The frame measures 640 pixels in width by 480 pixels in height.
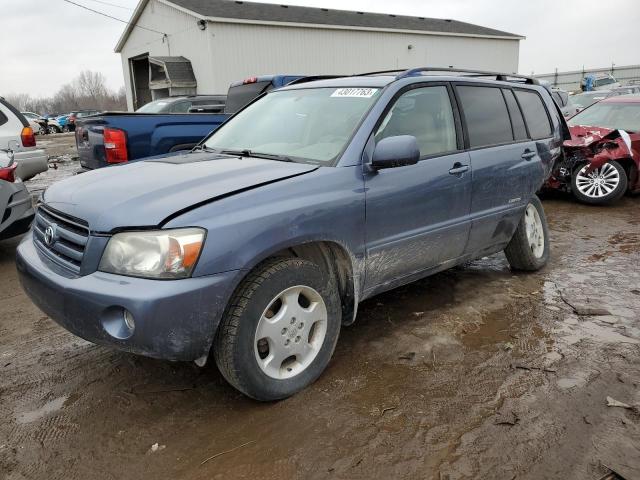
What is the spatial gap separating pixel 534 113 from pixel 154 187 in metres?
3.59

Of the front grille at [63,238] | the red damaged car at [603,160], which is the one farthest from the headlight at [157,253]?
the red damaged car at [603,160]

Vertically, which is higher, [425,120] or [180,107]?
[180,107]

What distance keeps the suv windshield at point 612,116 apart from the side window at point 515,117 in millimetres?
4480

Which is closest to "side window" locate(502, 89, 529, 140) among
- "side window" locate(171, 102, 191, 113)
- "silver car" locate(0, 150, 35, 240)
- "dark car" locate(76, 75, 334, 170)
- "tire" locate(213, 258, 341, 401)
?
"tire" locate(213, 258, 341, 401)

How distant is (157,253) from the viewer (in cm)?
232

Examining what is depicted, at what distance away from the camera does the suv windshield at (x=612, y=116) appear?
311 inches

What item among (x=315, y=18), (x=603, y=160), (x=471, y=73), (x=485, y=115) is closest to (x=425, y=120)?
(x=485, y=115)

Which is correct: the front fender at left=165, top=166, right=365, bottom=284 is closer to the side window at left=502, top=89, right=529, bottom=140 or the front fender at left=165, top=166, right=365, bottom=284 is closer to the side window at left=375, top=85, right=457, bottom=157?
the side window at left=375, top=85, right=457, bottom=157

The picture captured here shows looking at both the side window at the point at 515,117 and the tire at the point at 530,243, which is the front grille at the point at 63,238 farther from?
the tire at the point at 530,243

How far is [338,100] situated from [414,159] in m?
0.81

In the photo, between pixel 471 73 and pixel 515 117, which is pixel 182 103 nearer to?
pixel 471 73

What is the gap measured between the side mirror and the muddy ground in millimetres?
1241

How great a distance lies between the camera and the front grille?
2520 millimetres

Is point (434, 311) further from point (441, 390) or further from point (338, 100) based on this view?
point (338, 100)
